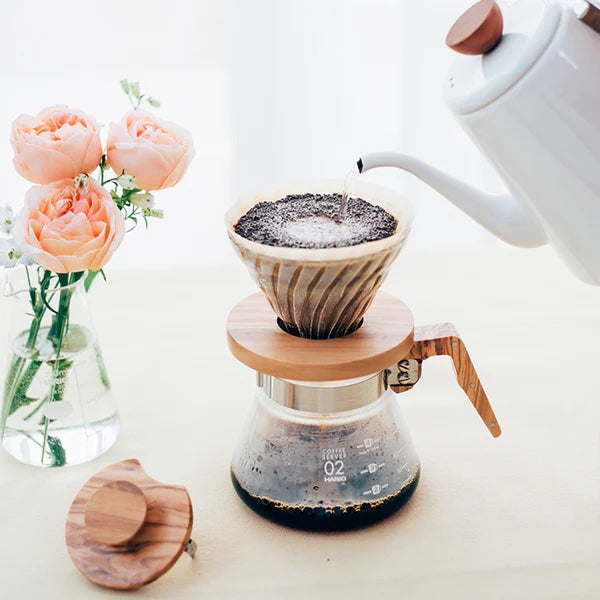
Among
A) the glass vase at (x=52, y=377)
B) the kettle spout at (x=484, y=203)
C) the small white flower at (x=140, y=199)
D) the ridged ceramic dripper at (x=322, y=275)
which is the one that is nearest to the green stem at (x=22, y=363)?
the glass vase at (x=52, y=377)

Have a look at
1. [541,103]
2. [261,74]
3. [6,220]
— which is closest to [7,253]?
[6,220]

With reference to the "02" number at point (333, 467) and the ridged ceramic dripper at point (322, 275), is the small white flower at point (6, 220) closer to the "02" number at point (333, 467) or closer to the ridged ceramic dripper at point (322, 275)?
the ridged ceramic dripper at point (322, 275)

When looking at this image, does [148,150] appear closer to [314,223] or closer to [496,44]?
[314,223]

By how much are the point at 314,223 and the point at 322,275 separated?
7 centimetres

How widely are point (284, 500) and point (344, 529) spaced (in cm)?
6

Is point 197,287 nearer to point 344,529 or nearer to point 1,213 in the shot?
point 1,213

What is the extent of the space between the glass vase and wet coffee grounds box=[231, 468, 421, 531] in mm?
209

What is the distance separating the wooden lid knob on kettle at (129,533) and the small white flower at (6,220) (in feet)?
0.88

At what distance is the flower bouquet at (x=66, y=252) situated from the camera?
2.72 feet

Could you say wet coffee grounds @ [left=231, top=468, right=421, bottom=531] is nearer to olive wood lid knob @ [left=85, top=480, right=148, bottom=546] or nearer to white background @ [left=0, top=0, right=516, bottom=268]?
olive wood lid knob @ [left=85, top=480, right=148, bottom=546]

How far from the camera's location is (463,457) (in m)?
0.95

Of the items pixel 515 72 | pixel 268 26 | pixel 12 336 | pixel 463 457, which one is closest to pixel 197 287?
pixel 12 336

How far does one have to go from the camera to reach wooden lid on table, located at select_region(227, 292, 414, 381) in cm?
80

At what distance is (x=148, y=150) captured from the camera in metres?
0.85
